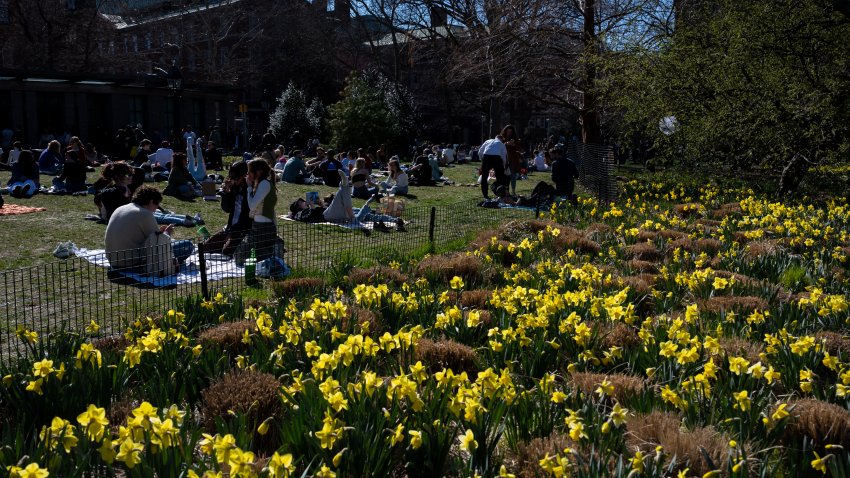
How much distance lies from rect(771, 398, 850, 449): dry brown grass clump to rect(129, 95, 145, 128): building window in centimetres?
3353

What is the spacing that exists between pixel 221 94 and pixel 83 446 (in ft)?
120

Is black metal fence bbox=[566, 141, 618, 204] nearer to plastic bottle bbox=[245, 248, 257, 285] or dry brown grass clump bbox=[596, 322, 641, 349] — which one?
plastic bottle bbox=[245, 248, 257, 285]

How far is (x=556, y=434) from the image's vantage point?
376cm

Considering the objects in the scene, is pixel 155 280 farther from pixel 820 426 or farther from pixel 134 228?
pixel 820 426

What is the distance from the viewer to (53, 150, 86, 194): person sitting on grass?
15.6 m

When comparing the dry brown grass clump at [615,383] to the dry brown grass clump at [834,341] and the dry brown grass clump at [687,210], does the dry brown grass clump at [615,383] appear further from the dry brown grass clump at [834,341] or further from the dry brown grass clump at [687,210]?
the dry brown grass clump at [687,210]

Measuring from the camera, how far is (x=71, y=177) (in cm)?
1562

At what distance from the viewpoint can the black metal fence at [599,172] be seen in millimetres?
16875

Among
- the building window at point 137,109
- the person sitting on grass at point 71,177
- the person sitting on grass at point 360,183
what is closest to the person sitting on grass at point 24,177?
the person sitting on grass at point 71,177

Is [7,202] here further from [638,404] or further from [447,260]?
[638,404]

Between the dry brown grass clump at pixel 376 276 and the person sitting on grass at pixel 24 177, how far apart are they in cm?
1007

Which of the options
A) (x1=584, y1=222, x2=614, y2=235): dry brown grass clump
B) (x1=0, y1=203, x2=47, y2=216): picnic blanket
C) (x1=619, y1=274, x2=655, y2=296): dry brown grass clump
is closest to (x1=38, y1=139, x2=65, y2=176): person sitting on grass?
(x1=0, y1=203, x2=47, y2=216): picnic blanket

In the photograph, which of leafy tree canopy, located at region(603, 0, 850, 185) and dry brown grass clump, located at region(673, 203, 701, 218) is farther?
leafy tree canopy, located at region(603, 0, 850, 185)

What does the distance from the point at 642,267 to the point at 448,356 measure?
3981 millimetres
